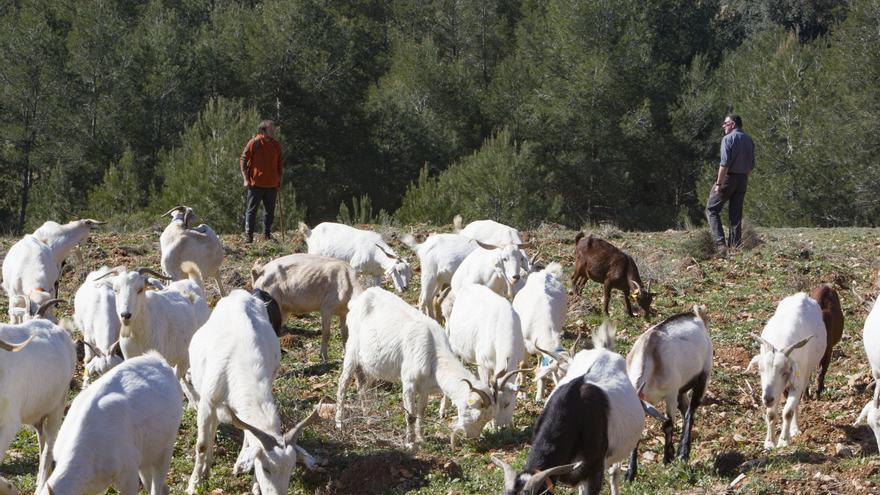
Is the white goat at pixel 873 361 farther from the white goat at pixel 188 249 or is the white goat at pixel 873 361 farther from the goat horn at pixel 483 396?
the white goat at pixel 188 249

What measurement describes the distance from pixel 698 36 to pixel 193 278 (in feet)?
144

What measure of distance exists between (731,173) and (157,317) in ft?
32.7

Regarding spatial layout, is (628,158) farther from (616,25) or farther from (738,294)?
(738,294)

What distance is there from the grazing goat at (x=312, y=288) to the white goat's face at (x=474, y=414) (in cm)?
350

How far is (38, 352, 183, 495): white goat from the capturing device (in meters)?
6.73

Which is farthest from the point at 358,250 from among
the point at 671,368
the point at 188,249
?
the point at 671,368

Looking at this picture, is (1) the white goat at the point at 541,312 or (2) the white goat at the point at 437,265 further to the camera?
(2) the white goat at the point at 437,265

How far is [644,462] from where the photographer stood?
9016 millimetres

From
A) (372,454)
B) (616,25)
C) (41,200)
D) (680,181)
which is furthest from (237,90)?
(372,454)

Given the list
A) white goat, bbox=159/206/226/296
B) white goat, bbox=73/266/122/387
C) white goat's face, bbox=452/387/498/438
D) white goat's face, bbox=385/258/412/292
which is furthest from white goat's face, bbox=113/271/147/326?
white goat's face, bbox=385/258/412/292

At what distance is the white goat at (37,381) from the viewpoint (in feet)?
26.4

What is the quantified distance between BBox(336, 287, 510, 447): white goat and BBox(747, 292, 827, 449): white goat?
7.57 ft

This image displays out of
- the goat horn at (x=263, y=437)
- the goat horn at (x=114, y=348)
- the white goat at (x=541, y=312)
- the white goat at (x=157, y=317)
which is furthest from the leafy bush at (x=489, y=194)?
the goat horn at (x=263, y=437)

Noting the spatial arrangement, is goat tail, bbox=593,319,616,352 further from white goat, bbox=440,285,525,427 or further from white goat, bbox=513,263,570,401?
white goat, bbox=513,263,570,401
